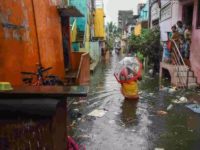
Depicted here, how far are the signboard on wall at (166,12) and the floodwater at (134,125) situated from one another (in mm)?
7957

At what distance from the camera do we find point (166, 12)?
17781mm

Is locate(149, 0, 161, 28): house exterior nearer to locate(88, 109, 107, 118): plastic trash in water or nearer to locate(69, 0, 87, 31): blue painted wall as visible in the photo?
locate(69, 0, 87, 31): blue painted wall

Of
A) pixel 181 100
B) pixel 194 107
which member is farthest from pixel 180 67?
pixel 194 107

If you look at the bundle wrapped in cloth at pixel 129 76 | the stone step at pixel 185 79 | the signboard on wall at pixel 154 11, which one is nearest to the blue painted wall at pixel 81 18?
the signboard on wall at pixel 154 11

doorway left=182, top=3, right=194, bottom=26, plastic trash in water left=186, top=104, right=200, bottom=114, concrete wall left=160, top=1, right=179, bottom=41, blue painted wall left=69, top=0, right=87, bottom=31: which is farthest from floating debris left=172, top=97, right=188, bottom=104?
blue painted wall left=69, top=0, right=87, bottom=31

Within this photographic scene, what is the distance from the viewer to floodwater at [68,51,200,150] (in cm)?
570

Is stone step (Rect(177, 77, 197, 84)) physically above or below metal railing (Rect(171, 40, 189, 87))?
below

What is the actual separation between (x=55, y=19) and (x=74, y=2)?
41.9 feet

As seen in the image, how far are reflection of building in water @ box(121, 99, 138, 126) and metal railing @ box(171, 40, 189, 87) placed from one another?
130 inches

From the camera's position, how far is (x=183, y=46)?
13.3 m

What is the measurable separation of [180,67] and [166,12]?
6617mm

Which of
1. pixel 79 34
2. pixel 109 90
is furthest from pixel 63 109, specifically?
pixel 79 34

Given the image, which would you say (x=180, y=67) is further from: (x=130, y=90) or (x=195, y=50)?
(x=130, y=90)

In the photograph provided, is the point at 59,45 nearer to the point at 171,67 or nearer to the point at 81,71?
the point at 81,71
